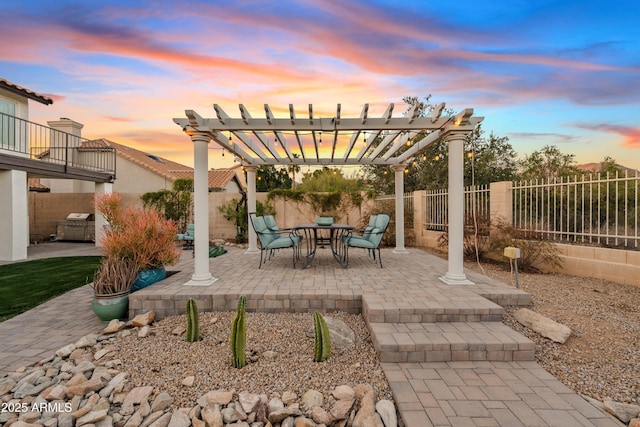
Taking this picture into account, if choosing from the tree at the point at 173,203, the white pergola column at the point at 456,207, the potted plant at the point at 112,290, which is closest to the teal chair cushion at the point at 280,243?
the potted plant at the point at 112,290

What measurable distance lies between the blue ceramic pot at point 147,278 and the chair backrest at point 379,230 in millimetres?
3542

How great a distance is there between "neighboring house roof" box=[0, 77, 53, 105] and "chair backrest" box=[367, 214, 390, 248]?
38.4 feet

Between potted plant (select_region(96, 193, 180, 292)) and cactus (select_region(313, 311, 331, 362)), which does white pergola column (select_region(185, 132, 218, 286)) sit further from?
cactus (select_region(313, 311, 331, 362))

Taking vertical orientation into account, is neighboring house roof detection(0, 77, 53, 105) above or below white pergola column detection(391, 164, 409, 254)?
above

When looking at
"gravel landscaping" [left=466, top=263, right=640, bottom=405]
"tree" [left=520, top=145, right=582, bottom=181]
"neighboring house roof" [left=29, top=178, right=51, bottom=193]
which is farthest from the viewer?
"neighboring house roof" [left=29, top=178, right=51, bottom=193]

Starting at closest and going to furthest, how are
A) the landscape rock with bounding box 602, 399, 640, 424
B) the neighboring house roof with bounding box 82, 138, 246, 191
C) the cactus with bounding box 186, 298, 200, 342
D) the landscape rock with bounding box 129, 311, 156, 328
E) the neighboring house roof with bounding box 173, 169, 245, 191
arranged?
the landscape rock with bounding box 602, 399, 640, 424
the cactus with bounding box 186, 298, 200, 342
the landscape rock with bounding box 129, 311, 156, 328
the neighboring house roof with bounding box 82, 138, 246, 191
the neighboring house roof with bounding box 173, 169, 245, 191

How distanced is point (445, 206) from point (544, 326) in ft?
18.0

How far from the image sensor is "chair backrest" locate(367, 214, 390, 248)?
5.48 metres

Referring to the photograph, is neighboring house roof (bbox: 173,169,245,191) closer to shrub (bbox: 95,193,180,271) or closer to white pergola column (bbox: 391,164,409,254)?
white pergola column (bbox: 391,164,409,254)

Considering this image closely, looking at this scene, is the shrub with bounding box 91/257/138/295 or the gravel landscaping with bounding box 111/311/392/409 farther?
the shrub with bounding box 91/257/138/295

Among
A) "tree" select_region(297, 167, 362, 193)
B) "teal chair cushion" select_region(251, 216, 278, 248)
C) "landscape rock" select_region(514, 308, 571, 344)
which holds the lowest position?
"landscape rock" select_region(514, 308, 571, 344)

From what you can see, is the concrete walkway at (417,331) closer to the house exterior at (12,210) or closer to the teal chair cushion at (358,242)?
the teal chair cushion at (358,242)

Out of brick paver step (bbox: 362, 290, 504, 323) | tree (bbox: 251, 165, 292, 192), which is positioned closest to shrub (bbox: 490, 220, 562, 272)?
brick paver step (bbox: 362, 290, 504, 323)

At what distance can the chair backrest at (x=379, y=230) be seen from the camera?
548 cm
